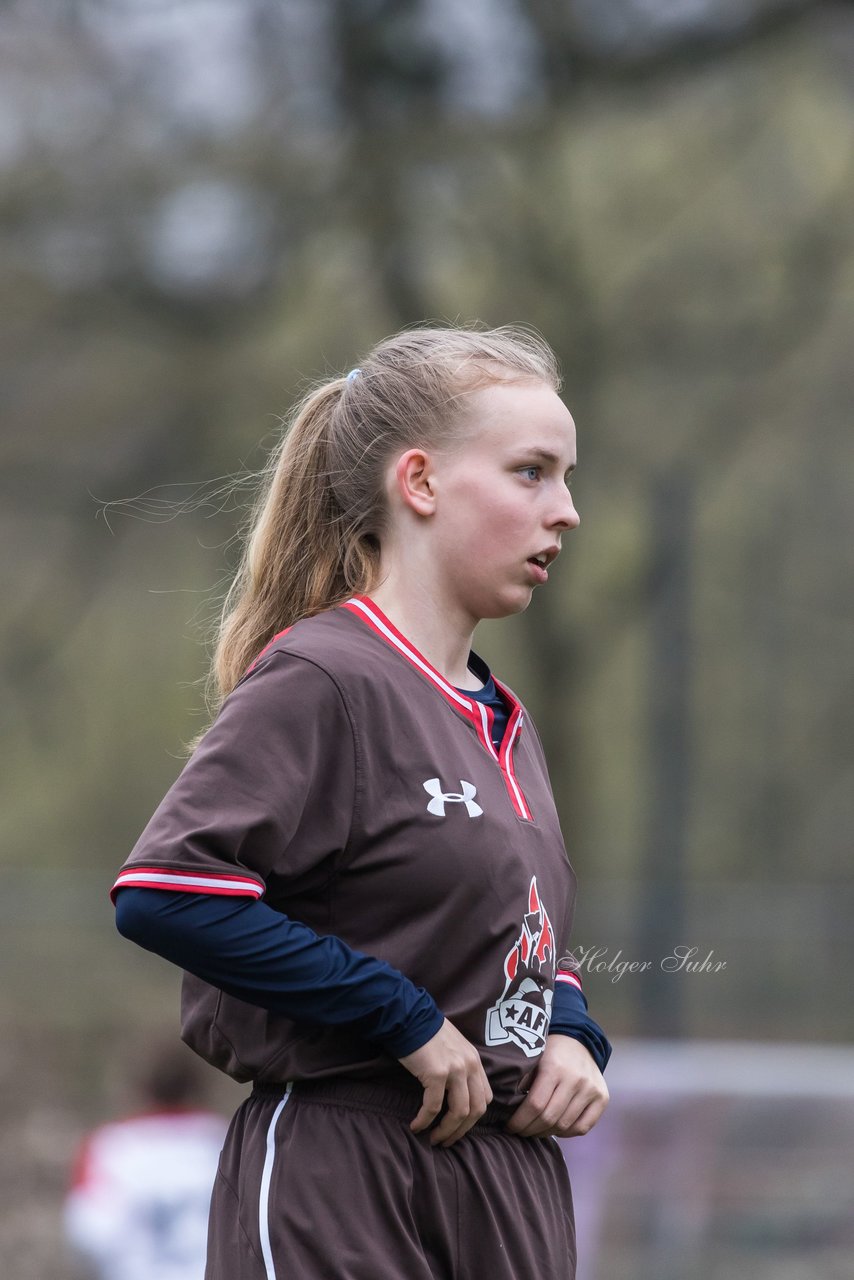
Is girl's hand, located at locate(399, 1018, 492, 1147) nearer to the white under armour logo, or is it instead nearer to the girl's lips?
the white under armour logo

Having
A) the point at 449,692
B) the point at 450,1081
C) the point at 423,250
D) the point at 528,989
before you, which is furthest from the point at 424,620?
the point at 423,250

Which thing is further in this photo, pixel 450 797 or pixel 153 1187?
pixel 153 1187

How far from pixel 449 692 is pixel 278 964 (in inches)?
19.6

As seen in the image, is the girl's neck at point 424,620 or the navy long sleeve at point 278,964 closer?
the navy long sleeve at point 278,964

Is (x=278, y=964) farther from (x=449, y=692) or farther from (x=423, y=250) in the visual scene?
(x=423, y=250)

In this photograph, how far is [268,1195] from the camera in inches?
82.8

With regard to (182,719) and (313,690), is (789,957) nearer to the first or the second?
(182,719)

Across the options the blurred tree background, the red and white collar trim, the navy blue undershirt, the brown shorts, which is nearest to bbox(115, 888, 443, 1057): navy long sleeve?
the navy blue undershirt

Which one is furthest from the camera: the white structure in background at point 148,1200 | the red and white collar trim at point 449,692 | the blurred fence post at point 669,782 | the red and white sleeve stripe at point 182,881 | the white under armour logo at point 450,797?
the blurred fence post at point 669,782

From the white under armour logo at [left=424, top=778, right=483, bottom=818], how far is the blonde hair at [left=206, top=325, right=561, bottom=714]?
370 millimetres

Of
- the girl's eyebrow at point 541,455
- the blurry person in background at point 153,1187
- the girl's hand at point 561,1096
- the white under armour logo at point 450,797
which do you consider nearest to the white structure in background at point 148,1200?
the blurry person in background at point 153,1187

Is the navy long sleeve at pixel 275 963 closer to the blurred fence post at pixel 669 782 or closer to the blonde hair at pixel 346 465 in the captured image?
the blonde hair at pixel 346 465

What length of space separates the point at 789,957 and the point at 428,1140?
11358 mm

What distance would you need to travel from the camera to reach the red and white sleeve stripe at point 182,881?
199cm
